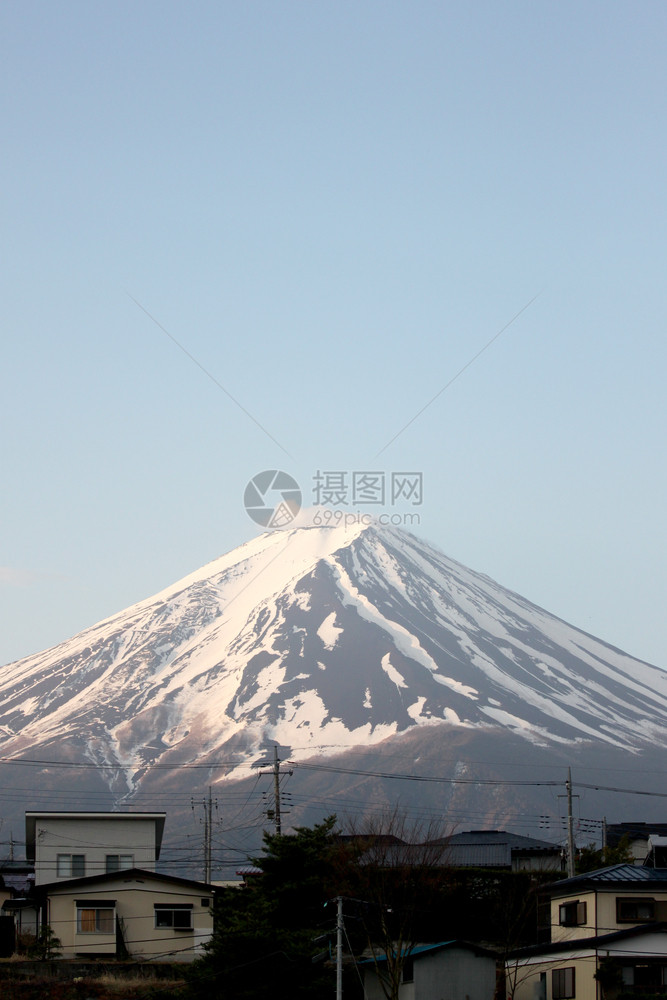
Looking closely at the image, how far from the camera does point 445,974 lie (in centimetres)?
3381

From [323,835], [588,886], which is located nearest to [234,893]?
[323,835]

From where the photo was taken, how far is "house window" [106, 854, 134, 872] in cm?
4394

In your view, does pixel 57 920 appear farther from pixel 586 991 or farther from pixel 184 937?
pixel 586 991

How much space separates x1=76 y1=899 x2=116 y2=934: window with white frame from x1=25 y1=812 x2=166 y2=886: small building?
196 inches

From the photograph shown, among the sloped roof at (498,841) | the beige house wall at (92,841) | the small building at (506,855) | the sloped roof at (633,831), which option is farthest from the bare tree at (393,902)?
the sloped roof at (633,831)

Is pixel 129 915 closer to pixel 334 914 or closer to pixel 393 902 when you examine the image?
pixel 334 914

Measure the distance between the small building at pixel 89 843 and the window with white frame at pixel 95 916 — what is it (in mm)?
4972

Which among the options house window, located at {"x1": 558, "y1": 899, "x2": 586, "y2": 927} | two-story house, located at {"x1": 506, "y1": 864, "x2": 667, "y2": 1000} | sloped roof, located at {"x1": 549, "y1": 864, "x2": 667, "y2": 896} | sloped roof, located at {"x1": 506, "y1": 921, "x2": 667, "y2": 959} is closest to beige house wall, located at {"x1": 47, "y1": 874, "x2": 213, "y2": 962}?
two-story house, located at {"x1": 506, "y1": 864, "x2": 667, "y2": 1000}

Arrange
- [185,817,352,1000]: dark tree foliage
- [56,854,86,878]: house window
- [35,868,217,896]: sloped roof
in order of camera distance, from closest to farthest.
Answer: [185,817,352,1000]: dark tree foliage < [35,868,217,896]: sloped roof < [56,854,86,878]: house window

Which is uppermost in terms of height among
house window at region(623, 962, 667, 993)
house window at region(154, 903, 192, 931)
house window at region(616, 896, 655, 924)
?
house window at region(616, 896, 655, 924)

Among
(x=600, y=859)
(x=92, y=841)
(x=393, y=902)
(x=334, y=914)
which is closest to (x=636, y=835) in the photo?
(x=600, y=859)

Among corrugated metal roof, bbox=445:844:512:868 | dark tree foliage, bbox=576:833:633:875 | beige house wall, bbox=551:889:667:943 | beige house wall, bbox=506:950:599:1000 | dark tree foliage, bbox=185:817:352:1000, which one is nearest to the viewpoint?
dark tree foliage, bbox=185:817:352:1000

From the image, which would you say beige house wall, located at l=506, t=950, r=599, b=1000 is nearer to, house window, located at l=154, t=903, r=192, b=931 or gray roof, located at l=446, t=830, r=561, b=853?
house window, located at l=154, t=903, r=192, b=931

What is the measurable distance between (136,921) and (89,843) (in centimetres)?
577
